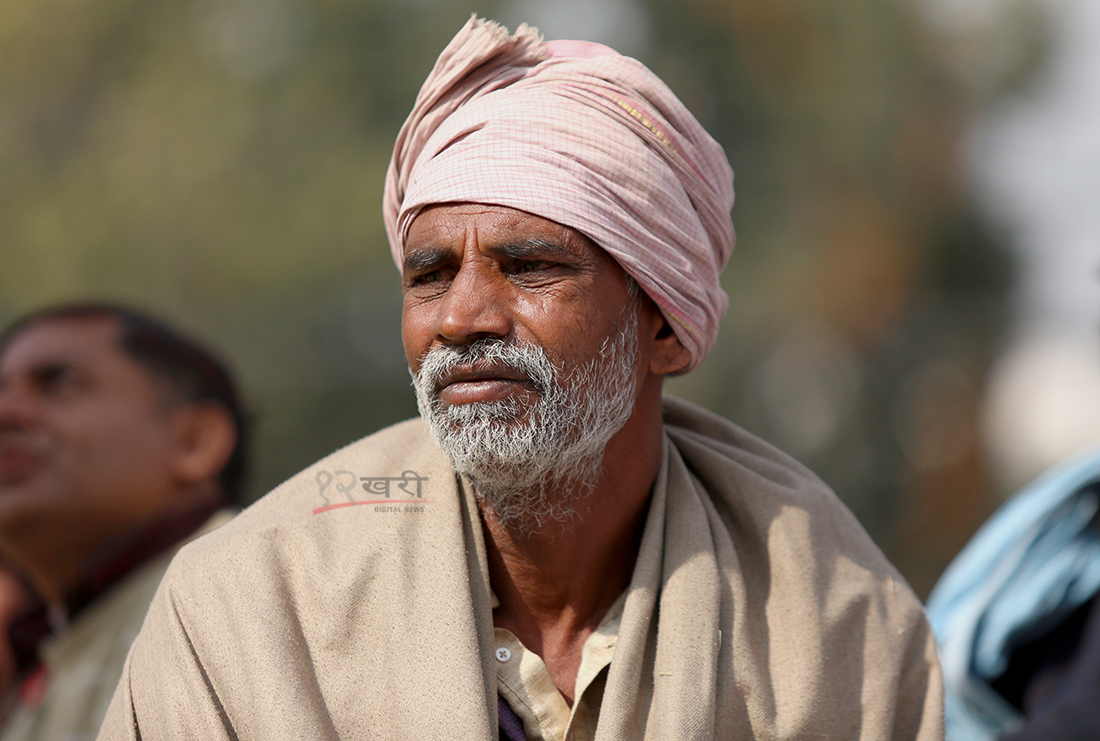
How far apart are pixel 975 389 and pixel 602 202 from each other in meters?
11.5

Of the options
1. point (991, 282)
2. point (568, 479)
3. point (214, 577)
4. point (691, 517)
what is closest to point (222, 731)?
point (214, 577)

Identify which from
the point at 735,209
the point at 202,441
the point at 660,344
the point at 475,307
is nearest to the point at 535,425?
the point at 475,307

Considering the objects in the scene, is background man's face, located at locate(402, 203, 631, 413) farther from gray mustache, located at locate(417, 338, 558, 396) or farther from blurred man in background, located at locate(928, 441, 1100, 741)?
blurred man in background, located at locate(928, 441, 1100, 741)

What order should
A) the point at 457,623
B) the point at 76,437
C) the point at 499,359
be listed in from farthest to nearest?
the point at 76,437
the point at 499,359
the point at 457,623

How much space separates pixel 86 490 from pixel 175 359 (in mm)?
574

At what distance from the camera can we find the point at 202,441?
3975 millimetres

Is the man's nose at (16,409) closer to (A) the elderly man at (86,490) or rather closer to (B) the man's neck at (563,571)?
(A) the elderly man at (86,490)

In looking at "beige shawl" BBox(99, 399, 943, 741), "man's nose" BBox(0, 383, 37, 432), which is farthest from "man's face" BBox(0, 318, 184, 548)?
"beige shawl" BBox(99, 399, 943, 741)

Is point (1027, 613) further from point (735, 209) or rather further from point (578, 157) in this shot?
point (735, 209)

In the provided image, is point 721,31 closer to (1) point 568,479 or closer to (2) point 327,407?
(2) point 327,407

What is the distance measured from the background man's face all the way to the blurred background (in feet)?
33.4

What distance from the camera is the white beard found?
8.21 ft

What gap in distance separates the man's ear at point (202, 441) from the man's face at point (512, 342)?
1598 mm

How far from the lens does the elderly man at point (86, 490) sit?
3645 mm
